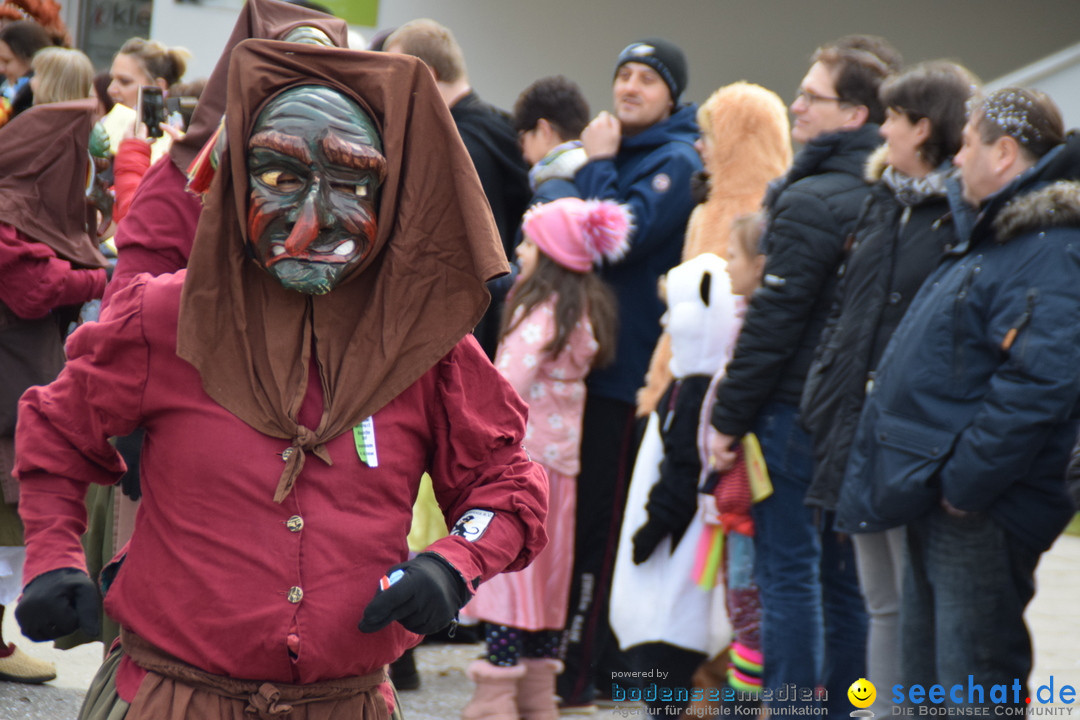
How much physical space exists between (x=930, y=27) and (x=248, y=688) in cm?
1282

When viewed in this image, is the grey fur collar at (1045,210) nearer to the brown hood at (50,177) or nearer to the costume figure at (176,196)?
the costume figure at (176,196)

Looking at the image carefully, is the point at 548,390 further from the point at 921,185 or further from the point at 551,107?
the point at 921,185

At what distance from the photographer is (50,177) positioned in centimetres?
451

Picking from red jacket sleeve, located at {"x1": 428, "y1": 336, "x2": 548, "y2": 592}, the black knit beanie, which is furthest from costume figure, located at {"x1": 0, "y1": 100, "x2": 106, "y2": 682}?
red jacket sleeve, located at {"x1": 428, "y1": 336, "x2": 548, "y2": 592}

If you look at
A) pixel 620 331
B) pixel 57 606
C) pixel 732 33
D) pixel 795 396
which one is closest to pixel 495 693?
pixel 620 331

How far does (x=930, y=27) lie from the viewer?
1315 centimetres

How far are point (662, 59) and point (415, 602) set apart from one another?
3438 mm

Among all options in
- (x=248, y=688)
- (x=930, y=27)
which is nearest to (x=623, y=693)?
(x=248, y=688)

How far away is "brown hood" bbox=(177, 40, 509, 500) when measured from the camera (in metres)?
1.91

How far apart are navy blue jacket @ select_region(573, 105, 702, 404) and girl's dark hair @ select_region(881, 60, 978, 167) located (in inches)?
43.8

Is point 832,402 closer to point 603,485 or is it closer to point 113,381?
point 603,485

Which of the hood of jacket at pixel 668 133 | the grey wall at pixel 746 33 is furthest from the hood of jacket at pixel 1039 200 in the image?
the grey wall at pixel 746 33

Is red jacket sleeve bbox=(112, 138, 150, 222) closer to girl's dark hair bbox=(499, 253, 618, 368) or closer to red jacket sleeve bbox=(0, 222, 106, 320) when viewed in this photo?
red jacket sleeve bbox=(0, 222, 106, 320)

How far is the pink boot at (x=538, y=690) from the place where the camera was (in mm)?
4508
